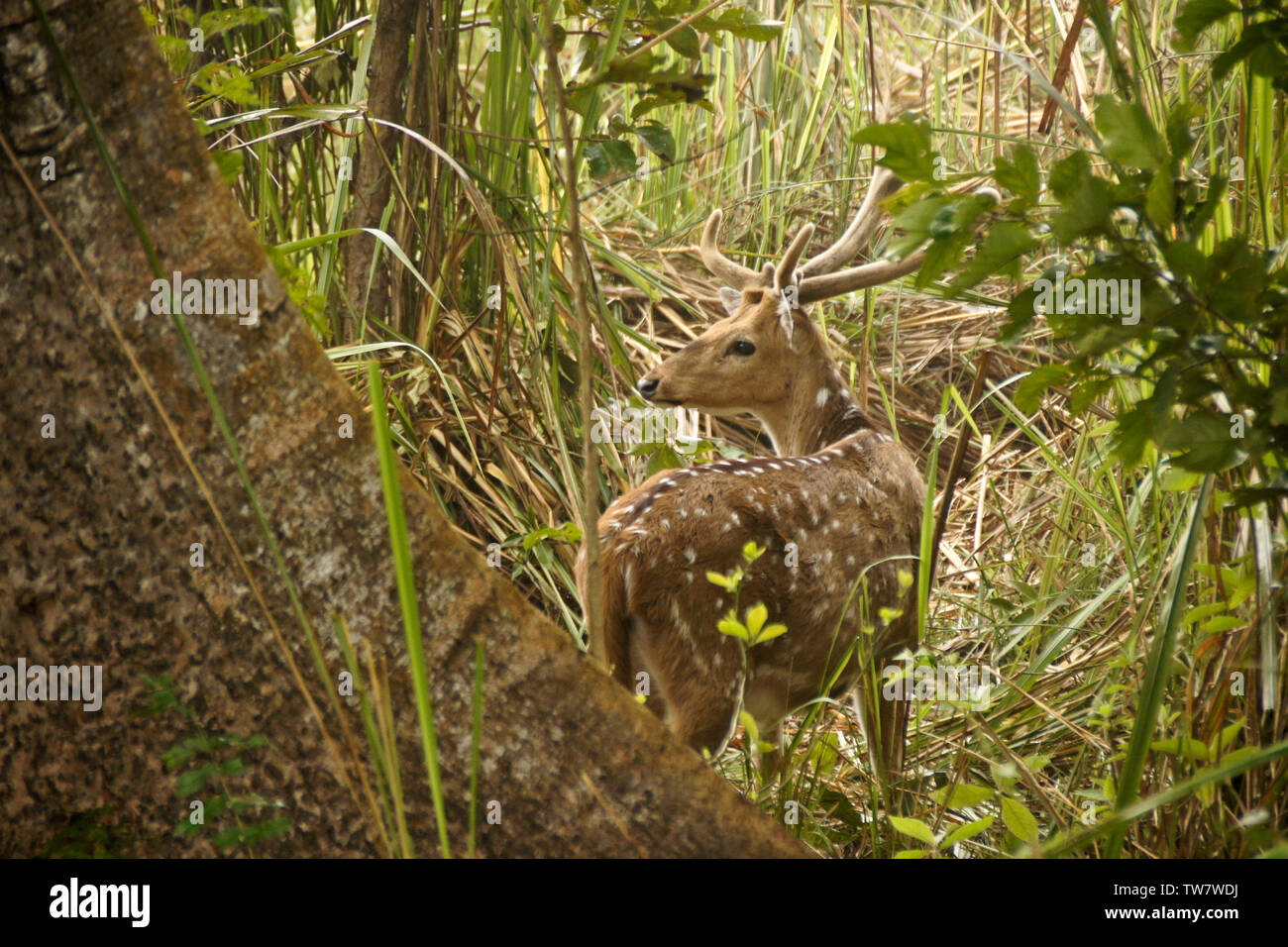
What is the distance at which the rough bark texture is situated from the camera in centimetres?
138

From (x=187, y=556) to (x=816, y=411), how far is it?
2787mm

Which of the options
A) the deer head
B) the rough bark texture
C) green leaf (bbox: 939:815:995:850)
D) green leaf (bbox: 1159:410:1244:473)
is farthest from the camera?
the deer head

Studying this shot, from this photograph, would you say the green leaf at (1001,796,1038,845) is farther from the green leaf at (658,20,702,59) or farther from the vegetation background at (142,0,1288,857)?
the green leaf at (658,20,702,59)

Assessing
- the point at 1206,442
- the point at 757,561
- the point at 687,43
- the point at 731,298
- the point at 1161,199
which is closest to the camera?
the point at 1161,199

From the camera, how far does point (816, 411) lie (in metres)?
3.92

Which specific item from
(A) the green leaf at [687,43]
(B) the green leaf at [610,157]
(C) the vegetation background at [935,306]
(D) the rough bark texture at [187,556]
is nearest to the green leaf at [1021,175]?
(C) the vegetation background at [935,306]

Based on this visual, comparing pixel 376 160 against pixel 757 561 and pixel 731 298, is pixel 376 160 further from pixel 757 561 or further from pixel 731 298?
pixel 757 561

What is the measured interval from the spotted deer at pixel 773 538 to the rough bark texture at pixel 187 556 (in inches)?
31.4

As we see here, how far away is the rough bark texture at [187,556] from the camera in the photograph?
4.53 feet

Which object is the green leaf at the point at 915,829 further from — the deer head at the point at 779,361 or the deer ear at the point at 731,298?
the deer ear at the point at 731,298

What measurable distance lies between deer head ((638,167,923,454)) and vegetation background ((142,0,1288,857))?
22cm

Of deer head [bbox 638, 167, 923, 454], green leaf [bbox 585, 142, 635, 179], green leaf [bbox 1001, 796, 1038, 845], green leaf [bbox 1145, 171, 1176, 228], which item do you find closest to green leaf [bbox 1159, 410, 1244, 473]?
green leaf [bbox 1145, 171, 1176, 228]

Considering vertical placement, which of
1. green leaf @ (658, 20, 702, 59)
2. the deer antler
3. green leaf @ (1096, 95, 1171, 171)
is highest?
green leaf @ (658, 20, 702, 59)

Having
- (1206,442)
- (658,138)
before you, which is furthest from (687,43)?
(1206,442)
